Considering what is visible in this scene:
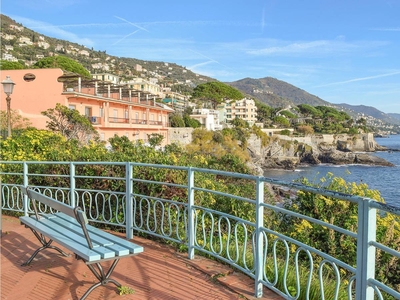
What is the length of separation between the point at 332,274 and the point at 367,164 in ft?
209

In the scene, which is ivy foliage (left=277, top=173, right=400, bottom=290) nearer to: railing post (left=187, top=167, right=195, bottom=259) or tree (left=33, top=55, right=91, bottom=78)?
railing post (left=187, top=167, right=195, bottom=259)

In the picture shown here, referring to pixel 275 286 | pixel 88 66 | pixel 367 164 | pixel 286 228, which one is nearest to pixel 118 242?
pixel 275 286

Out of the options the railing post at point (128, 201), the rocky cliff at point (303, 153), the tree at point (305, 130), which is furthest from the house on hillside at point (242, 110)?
the railing post at point (128, 201)

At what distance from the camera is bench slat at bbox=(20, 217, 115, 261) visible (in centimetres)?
299

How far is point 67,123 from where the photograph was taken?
27375mm

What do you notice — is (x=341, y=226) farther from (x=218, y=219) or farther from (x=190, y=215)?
(x=190, y=215)

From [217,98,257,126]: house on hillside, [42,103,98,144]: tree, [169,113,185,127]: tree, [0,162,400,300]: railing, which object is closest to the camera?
[0,162,400,300]: railing

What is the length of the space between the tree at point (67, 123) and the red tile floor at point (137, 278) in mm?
23463

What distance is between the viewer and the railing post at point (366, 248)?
7.11ft

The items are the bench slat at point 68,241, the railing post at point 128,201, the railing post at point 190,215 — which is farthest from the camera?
the railing post at point 128,201

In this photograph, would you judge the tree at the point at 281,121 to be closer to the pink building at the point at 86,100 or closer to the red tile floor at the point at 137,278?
the pink building at the point at 86,100

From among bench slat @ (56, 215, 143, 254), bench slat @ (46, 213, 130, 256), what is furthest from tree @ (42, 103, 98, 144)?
bench slat @ (56, 215, 143, 254)

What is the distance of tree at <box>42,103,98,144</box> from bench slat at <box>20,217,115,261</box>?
2362 centimetres

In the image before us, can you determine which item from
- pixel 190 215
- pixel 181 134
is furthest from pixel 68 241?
pixel 181 134
